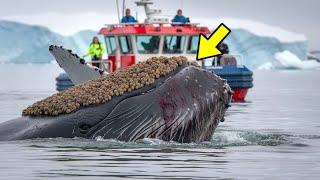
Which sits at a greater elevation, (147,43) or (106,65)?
(147,43)

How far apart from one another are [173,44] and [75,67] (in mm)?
20540

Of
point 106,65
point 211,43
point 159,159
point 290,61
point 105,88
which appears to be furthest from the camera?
point 290,61

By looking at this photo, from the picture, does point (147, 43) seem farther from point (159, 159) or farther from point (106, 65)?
point (159, 159)

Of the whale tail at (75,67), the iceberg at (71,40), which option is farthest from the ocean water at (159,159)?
the iceberg at (71,40)

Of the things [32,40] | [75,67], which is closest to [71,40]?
[32,40]

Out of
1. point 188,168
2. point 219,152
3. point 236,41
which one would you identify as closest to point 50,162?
point 188,168

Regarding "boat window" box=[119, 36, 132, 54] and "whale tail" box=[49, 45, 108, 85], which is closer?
"whale tail" box=[49, 45, 108, 85]

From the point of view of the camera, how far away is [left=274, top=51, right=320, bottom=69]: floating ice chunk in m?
95.0

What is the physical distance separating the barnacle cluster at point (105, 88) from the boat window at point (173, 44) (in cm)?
2481

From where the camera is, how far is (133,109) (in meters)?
11.9

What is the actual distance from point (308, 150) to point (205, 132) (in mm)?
1930

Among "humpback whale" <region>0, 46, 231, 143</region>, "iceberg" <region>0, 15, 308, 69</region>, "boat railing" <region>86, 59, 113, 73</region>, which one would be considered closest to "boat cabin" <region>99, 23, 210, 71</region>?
"boat railing" <region>86, 59, 113, 73</region>

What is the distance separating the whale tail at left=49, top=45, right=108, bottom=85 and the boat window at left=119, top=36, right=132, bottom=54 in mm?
19956

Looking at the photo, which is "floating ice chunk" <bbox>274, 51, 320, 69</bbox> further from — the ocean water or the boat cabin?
the ocean water
